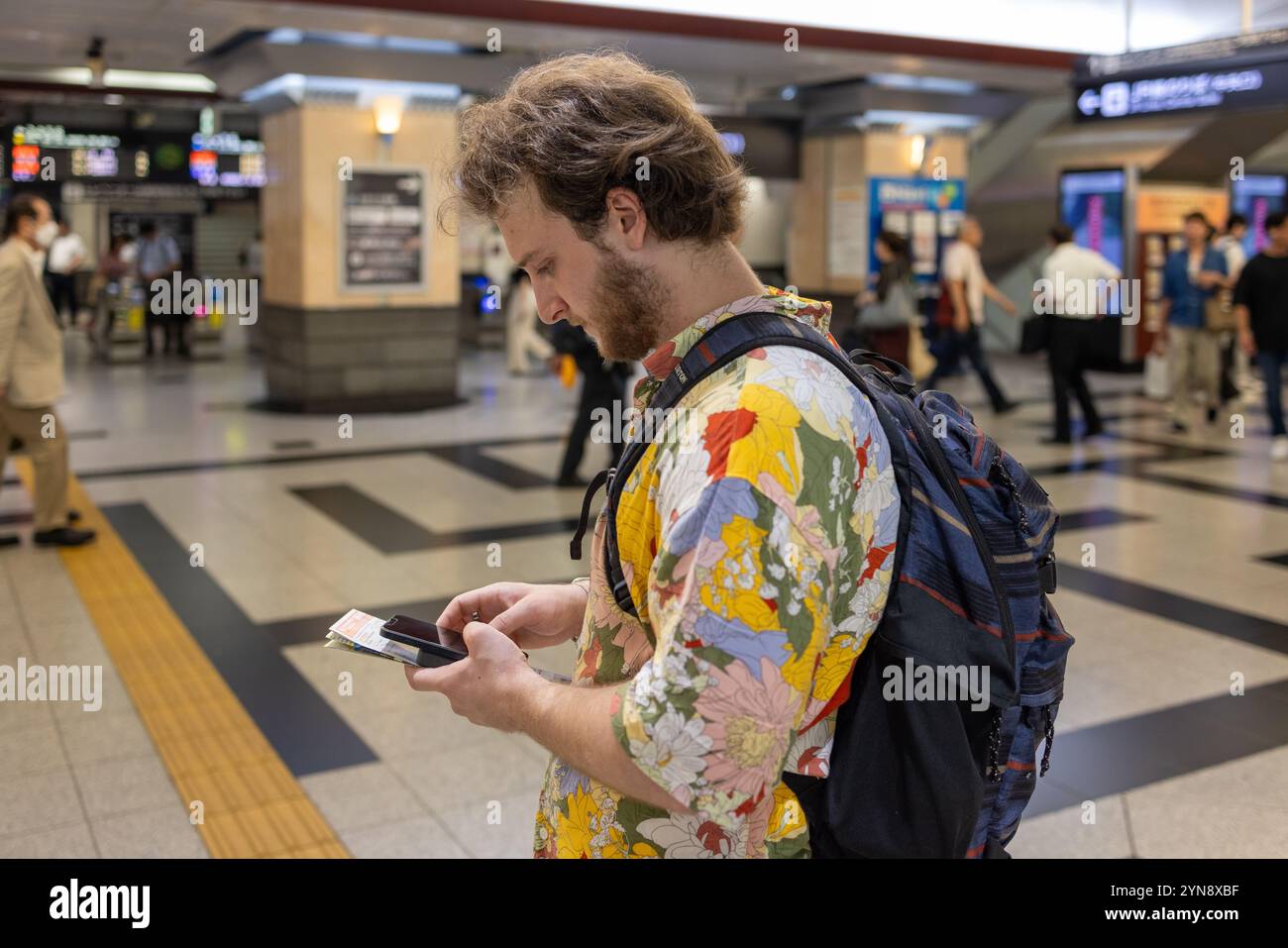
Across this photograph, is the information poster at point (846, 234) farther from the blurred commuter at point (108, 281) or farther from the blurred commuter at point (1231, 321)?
the blurred commuter at point (108, 281)

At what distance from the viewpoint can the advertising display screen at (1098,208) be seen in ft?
45.9

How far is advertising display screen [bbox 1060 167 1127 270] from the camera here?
45.9 feet

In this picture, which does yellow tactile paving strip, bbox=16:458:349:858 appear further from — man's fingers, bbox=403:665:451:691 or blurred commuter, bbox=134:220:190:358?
blurred commuter, bbox=134:220:190:358

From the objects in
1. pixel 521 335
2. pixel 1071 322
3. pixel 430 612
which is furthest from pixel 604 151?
pixel 521 335

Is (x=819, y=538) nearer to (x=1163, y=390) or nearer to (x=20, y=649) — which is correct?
(x=20, y=649)

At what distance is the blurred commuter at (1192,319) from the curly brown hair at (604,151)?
376 inches

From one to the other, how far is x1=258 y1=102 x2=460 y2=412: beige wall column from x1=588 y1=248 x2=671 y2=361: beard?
31.9 feet

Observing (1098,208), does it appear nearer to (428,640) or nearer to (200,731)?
(200,731)

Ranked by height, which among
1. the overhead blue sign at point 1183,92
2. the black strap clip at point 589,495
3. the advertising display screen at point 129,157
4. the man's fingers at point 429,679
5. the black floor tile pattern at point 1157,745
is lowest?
the black floor tile pattern at point 1157,745

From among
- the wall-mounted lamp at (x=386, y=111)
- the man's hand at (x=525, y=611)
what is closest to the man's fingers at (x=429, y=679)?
the man's hand at (x=525, y=611)

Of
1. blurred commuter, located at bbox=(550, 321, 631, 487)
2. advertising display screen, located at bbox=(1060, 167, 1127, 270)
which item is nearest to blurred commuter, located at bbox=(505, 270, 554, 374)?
advertising display screen, located at bbox=(1060, 167, 1127, 270)

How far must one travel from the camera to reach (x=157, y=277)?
627 inches

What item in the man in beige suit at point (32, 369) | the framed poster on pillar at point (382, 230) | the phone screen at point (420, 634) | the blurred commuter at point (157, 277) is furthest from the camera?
the blurred commuter at point (157, 277)

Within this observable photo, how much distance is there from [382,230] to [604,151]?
1000cm
